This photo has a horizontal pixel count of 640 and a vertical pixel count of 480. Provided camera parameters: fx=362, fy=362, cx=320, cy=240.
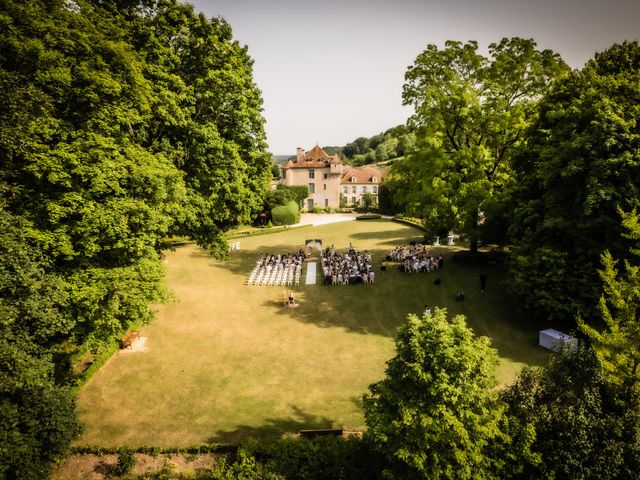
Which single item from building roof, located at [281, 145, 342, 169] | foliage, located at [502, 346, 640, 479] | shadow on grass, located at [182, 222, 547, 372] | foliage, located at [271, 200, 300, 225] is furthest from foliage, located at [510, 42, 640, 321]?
building roof, located at [281, 145, 342, 169]

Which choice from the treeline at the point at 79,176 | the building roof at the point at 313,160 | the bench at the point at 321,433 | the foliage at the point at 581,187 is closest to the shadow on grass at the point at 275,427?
the bench at the point at 321,433

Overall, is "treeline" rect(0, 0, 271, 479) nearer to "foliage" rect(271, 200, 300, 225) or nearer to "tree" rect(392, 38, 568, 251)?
"tree" rect(392, 38, 568, 251)

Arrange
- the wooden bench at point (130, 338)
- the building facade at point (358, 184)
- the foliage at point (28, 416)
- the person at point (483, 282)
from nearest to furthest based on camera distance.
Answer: the foliage at point (28, 416)
the wooden bench at point (130, 338)
the person at point (483, 282)
the building facade at point (358, 184)

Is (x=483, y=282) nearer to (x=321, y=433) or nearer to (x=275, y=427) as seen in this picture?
(x=321, y=433)

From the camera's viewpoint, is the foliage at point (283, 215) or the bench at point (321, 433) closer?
the bench at point (321, 433)

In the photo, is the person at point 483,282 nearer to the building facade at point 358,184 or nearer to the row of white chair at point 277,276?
the row of white chair at point 277,276

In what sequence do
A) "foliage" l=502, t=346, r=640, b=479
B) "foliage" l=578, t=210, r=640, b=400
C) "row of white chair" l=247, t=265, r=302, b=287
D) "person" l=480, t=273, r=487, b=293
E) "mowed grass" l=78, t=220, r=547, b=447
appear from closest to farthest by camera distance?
"foliage" l=502, t=346, r=640, b=479
"foliage" l=578, t=210, r=640, b=400
"mowed grass" l=78, t=220, r=547, b=447
"person" l=480, t=273, r=487, b=293
"row of white chair" l=247, t=265, r=302, b=287
